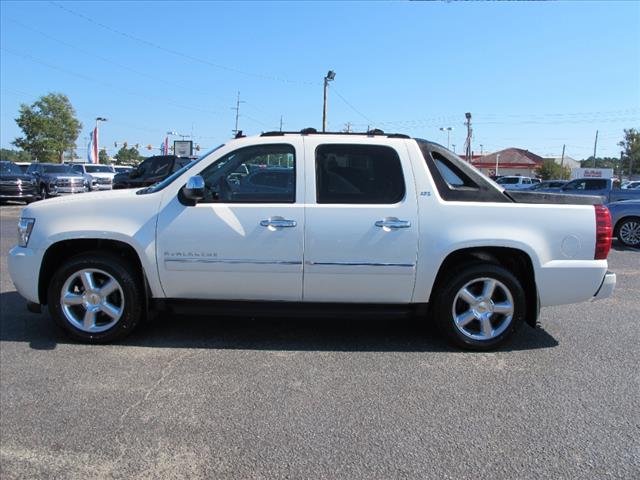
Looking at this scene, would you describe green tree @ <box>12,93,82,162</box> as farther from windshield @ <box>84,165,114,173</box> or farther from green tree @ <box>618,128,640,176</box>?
green tree @ <box>618,128,640,176</box>

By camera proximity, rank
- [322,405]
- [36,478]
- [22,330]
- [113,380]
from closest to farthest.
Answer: [36,478] → [322,405] → [113,380] → [22,330]

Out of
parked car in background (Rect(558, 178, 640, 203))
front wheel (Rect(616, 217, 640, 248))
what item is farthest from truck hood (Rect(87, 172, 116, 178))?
front wheel (Rect(616, 217, 640, 248))

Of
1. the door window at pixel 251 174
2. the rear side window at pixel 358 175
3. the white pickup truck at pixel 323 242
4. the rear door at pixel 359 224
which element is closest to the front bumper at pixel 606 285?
the white pickup truck at pixel 323 242

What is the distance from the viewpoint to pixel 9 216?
16.3 meters

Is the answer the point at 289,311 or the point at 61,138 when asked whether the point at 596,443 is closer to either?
the point at 289,311

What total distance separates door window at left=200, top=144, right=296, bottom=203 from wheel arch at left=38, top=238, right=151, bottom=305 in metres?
0.86

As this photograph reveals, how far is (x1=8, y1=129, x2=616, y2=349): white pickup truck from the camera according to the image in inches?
168

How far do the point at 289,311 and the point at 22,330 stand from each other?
8.50ft

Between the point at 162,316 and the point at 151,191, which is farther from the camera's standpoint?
the point at 162,316

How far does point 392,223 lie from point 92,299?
104 inches

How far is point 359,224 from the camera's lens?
14.0ft

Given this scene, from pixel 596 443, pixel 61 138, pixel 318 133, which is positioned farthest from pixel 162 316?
pixel 61 138

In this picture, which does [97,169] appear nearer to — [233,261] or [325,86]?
[325,86]

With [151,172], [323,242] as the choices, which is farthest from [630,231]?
[151,172]
